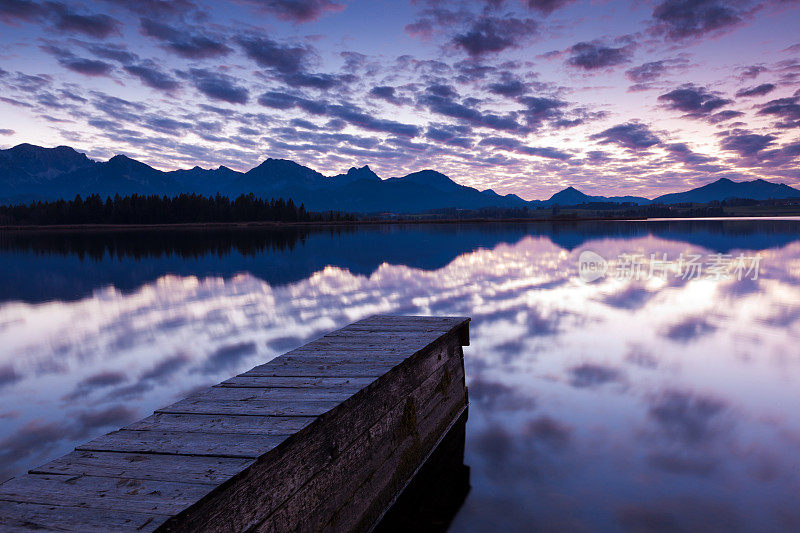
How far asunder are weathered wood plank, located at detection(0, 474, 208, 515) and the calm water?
17.1 feet

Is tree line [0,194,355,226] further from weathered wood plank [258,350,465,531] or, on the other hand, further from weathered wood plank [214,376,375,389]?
weathered wood plank [214,376,375,389]

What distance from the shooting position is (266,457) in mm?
4543

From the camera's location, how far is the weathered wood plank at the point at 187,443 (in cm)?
473

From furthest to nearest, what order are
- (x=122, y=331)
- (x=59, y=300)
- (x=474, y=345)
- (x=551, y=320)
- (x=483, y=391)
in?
1. (x=59, y=300)
2. (x=551, y=320)
3. (x=122, y=331)
4. (x=474, y=345)
5. (x=483, y=391)

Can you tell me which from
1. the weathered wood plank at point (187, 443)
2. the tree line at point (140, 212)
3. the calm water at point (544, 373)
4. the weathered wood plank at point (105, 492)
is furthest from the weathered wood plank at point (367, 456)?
the tree line at point (140, 212)

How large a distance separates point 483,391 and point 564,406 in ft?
7.41

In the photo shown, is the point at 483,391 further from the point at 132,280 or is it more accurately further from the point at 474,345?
the point at 132,280

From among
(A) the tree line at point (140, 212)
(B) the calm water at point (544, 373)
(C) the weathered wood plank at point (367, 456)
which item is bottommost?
(B) the calm water at point (544, 373)

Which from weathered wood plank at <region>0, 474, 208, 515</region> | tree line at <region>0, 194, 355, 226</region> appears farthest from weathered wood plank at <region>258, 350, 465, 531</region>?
tree line at <region>0, 194, 355, 226</region>

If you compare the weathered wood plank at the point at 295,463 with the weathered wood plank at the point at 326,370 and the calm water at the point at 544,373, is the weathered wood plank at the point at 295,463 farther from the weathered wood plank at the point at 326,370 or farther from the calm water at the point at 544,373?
the calm water at the point at 544,373

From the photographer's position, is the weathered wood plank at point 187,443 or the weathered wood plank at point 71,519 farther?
the weathered wood plank at point 187,443

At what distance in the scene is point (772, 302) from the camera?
25.1 meters

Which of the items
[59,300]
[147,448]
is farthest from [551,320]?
[59,300]

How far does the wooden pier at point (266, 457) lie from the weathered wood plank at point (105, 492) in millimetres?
12
